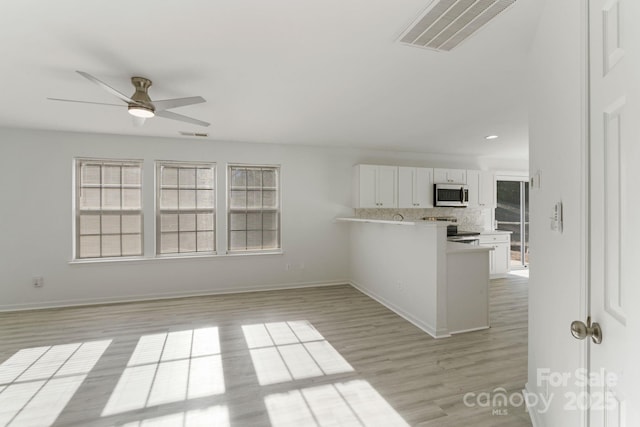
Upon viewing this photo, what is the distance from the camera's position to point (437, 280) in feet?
10.5

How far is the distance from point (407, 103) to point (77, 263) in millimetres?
4920

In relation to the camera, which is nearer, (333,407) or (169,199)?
(333,407)

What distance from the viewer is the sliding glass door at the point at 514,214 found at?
6.75 meters

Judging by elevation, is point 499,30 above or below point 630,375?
above

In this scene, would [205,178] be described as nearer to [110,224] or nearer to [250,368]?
[110,224]

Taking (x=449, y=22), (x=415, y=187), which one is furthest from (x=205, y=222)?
(x=449, y=22)

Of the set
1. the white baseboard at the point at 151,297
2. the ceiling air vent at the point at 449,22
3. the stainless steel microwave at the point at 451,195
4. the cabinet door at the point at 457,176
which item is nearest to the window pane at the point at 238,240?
the white baseboard at the point at 151,297

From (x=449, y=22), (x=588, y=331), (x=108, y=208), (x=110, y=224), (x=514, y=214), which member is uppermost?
(x=449, y=22)

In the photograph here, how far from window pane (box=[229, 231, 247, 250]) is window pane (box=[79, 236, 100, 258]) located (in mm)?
1932

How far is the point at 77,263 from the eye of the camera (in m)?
4.29

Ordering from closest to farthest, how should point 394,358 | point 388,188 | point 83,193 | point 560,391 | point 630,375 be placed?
point 630,375 → point 560,391 → point 394,358 → point 83,193 → point 388,188

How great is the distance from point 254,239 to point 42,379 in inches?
123

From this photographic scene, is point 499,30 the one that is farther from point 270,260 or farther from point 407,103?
point 270,260

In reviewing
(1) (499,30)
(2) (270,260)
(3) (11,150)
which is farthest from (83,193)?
(1) (499,30)
